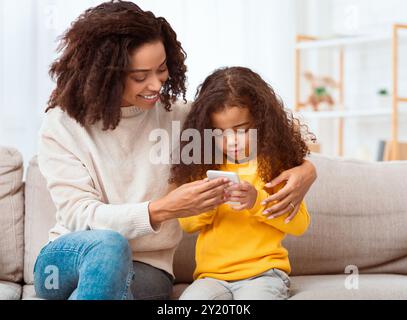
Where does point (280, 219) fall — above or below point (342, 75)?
below

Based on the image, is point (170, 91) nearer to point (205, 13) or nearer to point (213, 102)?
point (213, 102)

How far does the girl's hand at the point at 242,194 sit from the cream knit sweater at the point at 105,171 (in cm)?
19

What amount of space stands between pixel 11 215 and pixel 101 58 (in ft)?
1.78

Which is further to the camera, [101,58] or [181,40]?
[181,40]

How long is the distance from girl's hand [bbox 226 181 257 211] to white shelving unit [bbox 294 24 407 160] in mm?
1891

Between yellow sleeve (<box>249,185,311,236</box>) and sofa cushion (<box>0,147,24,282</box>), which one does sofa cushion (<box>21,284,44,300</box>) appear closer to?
sofa cushion (<box>0,147,24,282</box>)

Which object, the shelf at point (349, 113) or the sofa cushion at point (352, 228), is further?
the shelf at point (349, 113)

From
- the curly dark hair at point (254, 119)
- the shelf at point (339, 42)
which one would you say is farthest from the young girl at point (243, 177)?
the shelf at point (339, 42)

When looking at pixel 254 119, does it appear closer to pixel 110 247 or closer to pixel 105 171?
pixel 105 171

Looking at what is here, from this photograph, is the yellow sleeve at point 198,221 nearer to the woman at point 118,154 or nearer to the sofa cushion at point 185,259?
the woman at point 118,154

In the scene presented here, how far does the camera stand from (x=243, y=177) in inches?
63.7

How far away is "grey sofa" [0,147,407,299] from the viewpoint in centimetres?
182

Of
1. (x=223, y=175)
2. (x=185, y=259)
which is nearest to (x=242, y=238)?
(x=223, y=175)

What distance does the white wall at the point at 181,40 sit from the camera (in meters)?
2.93
